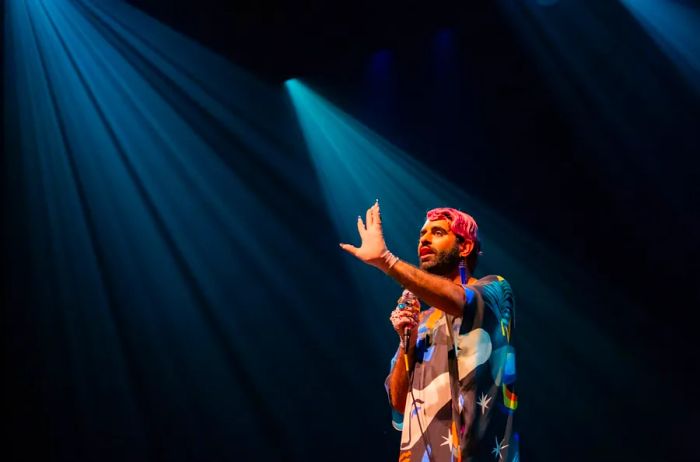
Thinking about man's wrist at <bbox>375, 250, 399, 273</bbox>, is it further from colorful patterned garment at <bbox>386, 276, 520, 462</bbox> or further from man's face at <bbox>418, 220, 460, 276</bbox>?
man's face at <bbox>418, 220, 460, 276</bbox>

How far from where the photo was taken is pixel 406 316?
6.19 feet

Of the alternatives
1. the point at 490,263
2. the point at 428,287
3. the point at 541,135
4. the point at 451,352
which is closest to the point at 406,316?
the point at 451,352

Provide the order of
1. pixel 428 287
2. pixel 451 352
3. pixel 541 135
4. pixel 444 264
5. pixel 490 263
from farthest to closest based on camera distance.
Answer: pixel 490 263 → pixel 541 135 → pixel 444 264 → pixel 451 352 → pixel 428 287

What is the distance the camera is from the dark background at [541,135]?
3168mm

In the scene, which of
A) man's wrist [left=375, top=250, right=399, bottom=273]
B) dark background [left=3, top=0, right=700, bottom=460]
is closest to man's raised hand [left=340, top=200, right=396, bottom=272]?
man's wrist [left=375, top=250, right=399, bottom=273]

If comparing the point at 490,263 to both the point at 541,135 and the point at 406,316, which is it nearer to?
the point at 541,135

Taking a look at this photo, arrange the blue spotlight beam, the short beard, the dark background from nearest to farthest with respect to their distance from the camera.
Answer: the short beard, the dark background, the blue spotlight beam

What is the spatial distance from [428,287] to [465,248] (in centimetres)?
48

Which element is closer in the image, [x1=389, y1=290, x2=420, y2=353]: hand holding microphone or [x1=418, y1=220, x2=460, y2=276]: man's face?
[x1=389, y1=290, x2=420, y2=353]: hand holding microphone

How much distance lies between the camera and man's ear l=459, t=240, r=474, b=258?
6.65 ft

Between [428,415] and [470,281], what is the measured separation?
44 cm

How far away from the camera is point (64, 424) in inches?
156

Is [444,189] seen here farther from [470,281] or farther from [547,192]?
[470,281]

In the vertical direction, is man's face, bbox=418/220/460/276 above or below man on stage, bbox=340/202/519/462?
above
